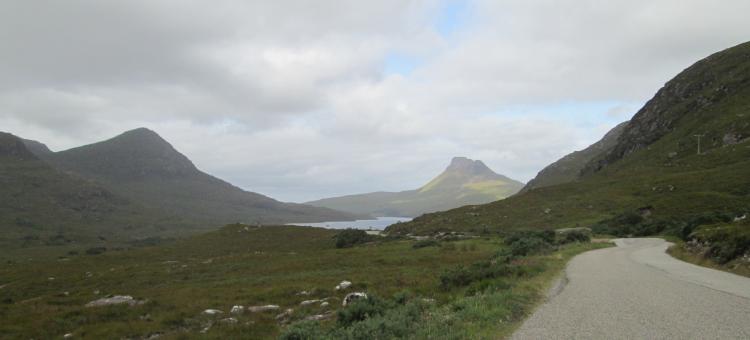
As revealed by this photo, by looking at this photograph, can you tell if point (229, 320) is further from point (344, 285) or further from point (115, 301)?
point (115, 301)

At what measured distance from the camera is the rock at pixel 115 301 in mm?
26312

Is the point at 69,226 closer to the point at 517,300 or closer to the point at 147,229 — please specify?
the point at 147,229

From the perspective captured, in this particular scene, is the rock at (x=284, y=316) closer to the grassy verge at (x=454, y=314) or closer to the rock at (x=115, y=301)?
the grassy verge at (x=454, y=314)

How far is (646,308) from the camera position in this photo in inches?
489

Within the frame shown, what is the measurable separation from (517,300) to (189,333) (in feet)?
44.1

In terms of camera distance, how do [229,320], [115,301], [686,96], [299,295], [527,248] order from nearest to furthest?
[229,320] < [299,295] < [115,301] < [527,248] < [686,96]

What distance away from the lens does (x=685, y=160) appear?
90250mm

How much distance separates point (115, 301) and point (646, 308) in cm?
2941

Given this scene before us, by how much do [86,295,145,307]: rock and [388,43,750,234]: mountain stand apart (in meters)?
54.3

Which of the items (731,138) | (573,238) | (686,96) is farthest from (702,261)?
(686,96)

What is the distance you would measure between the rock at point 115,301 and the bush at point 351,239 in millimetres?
38502

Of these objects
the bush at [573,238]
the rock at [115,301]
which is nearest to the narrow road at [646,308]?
the bush at [573,238]

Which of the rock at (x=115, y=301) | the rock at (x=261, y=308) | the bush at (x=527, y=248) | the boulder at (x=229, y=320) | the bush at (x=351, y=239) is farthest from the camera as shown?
the bush at (x=351, y=239)

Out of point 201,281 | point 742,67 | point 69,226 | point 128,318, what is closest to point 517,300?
point 128,318
